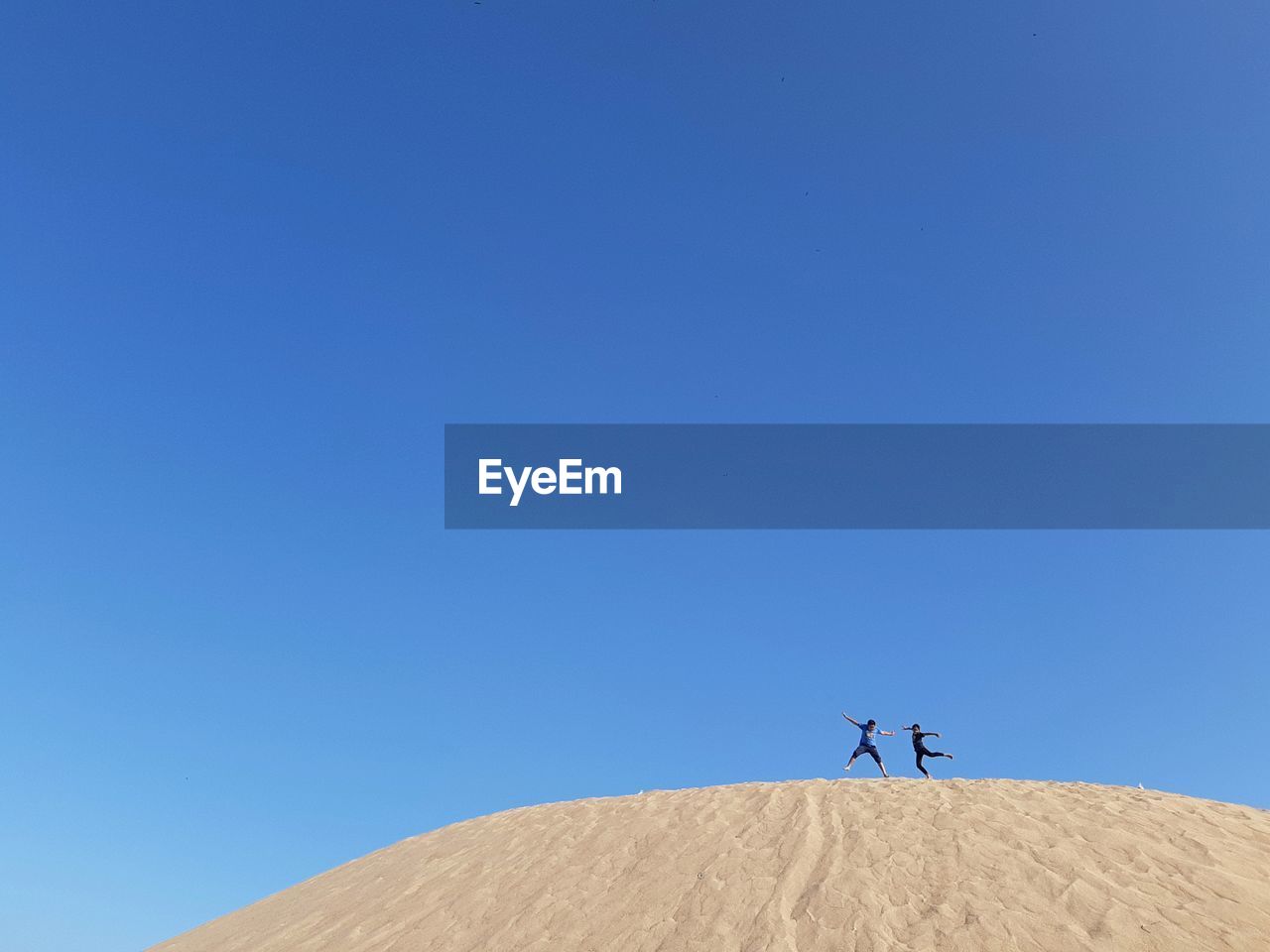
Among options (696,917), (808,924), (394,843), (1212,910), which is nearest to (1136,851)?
(1212,910)

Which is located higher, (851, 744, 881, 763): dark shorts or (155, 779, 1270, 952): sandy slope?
(851, 744, 881, 763): dark shorts

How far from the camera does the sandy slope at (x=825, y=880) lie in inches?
414

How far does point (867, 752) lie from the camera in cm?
1852

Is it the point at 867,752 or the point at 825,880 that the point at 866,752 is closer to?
the point at 867,752

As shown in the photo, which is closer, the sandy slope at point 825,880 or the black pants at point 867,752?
the sandy slope at point 825,880

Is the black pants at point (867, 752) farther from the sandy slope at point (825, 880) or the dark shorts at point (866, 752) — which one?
the sandy slope at point (825, 880)

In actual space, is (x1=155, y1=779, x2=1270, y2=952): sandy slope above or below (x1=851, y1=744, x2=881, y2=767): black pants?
below

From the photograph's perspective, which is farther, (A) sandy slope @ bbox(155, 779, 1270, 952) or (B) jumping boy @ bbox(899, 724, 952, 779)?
(B) jumping boy @ bbox(899, 724, 952, 779)

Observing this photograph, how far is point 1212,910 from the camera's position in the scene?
10.3m

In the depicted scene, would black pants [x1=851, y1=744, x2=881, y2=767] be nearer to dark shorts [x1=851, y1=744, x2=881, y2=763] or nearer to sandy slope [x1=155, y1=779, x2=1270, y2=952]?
dark shorts [x1=851, y1=744, x2=881, y2=763]

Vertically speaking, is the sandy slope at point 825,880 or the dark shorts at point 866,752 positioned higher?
the dark shorts at point 866,752

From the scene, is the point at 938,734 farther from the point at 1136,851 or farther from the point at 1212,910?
the point at 1212,910

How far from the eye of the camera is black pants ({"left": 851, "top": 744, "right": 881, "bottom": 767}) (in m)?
18.4

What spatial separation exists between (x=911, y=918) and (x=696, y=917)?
112 inches
